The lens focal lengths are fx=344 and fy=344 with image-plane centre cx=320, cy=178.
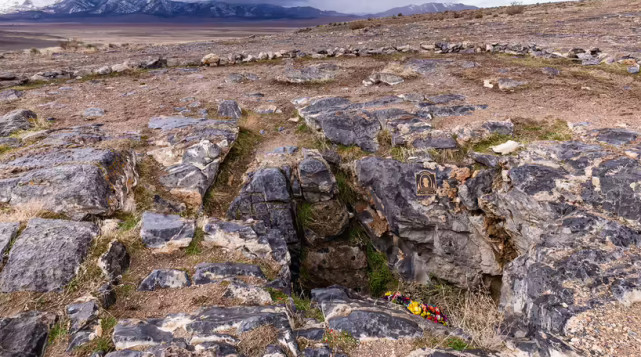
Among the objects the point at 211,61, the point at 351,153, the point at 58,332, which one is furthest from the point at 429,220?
the point at 211,61

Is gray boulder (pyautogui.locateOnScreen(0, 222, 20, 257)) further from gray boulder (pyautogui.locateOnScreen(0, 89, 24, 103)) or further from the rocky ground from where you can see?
gray boulder (pyautogui.locateOnScreen(0, 89, 24, 103))

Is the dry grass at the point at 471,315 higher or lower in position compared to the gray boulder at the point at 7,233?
lower

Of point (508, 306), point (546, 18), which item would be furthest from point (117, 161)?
point (546, 18)

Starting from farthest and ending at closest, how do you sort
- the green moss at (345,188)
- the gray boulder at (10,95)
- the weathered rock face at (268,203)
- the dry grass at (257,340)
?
the gray boulder at (10,95), the green moss at (345,188), the weathered rock face at (268,203), the dry grass at (257,340)

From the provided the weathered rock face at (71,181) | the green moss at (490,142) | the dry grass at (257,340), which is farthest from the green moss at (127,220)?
the green moss at (490,142)

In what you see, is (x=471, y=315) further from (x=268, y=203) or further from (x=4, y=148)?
(x=4, y=148)

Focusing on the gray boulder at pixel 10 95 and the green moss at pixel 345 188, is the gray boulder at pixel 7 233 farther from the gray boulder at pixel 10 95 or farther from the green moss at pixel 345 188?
the gray boulder at pixel 10 95

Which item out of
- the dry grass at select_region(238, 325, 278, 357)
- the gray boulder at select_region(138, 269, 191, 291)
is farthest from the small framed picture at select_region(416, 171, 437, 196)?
the gray boulder at select_region(138, 269, 191, 291)
